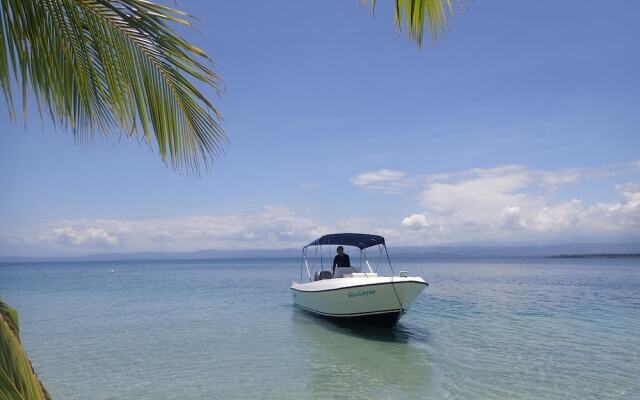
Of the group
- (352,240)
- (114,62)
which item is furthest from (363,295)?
(114,62)

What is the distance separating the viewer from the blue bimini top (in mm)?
19062

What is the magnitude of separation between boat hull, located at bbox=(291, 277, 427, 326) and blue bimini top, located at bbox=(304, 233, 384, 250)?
8.74 ft

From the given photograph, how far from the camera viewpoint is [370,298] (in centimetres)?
1516

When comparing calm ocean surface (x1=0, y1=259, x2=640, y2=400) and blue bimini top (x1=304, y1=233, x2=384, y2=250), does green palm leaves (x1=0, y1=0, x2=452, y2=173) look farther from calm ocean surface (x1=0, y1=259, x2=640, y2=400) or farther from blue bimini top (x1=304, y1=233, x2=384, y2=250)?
blue bimini top (x1=304, y1=233, x2=384, y2=250)

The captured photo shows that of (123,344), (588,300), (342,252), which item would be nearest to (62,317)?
(123,344)

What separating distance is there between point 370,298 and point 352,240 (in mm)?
4833

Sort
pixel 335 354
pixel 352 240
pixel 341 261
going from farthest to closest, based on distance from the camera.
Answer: pixel 352 240
pixel 341 261
pixel 335 354

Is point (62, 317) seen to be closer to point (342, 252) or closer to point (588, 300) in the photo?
point (342, 252)

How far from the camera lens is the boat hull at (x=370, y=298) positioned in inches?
583

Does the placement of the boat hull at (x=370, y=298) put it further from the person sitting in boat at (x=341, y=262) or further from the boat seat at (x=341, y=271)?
the person sitting in boat at (x=341, y=262)

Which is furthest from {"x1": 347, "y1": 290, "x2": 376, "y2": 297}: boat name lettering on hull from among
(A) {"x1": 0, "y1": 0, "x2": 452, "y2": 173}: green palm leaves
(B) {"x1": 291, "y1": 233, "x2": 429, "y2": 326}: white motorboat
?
(A) {"x1": 0, "y1": 0, "x2": 452, "y2": 173}: green palm leaves

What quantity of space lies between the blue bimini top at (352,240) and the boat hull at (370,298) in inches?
105

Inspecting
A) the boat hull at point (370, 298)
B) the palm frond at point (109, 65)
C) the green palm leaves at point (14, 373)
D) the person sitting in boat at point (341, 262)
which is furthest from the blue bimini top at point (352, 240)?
the green palm leaves at point (14, 373)

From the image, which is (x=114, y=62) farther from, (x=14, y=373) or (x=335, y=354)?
(x=335, y=354)
